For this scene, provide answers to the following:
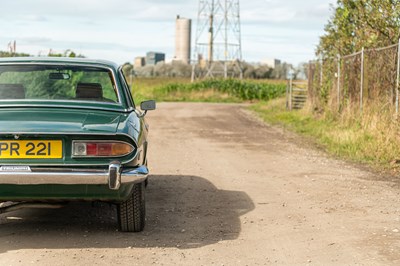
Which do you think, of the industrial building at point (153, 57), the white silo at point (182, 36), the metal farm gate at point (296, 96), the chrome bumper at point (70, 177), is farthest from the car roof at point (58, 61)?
the industrial building at point (153, 57)

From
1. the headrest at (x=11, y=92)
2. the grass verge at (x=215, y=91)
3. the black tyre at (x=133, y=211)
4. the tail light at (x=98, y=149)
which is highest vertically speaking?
the headrest at (x=11, y=92)

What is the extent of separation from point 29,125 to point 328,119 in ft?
51.2

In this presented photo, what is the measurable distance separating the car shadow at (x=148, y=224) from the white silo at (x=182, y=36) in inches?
3614

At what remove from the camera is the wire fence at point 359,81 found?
16.0 m

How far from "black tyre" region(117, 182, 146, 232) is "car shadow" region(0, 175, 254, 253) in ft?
0.26

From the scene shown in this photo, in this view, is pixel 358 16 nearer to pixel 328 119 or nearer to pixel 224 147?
pixel 328 119

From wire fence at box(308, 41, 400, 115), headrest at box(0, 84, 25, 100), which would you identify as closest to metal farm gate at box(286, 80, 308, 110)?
wire fence at box(308, 41, 400, 115)

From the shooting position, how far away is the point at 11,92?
745cm

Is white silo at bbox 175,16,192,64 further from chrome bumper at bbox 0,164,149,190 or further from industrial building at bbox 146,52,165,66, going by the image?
chrome bumper at bbox 0,164,149,190

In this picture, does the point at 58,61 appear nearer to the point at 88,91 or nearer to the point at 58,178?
the point at 88,91

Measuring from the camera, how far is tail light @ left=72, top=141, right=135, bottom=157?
20.6ft

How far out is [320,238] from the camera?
6.75m

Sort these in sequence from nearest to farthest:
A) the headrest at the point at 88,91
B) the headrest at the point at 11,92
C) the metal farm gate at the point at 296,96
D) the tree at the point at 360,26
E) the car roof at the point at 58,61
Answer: the headrest at the point at 11,92
the headrest at the point at 88,91
the car roof at the point at 58,61
the tree at the point at 360,26
the metal farm gate at the point at 296,96

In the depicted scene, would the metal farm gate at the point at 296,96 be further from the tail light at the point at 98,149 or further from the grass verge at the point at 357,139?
the tail light at the point at 98,149
